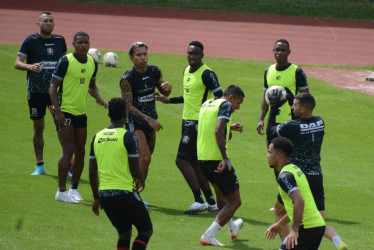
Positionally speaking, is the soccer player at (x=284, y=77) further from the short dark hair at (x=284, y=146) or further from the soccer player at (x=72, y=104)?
the short dark hair at (x=284, y=146)

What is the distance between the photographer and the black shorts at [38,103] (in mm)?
13422

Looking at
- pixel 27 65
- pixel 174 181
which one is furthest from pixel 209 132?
pixel 27 65

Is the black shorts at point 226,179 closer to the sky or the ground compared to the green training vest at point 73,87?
closer to the ground

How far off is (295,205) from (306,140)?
1.73 meters

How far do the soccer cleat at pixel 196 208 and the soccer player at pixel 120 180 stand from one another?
3163 mm

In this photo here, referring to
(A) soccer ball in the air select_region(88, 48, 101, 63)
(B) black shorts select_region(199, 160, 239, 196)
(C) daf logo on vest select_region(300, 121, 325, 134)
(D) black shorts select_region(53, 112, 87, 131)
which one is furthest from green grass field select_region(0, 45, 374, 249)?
(C) daf logo on vest select_region(300, 121, 325, 134)

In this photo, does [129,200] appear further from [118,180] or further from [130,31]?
[130,31]

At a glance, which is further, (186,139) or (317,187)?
(186,139)

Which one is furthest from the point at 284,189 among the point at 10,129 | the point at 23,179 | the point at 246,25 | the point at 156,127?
the point at 246,25

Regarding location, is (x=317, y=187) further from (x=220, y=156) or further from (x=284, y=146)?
(x=284, y=146)

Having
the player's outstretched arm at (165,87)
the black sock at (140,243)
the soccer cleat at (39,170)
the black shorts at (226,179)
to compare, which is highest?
the player's outstretched arm at (165,87)

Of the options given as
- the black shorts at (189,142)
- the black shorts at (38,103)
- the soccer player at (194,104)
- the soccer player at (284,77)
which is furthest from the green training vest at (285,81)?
the black shorts at (38,103)

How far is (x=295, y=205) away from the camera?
7.85 m

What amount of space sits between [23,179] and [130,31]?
2178cm
